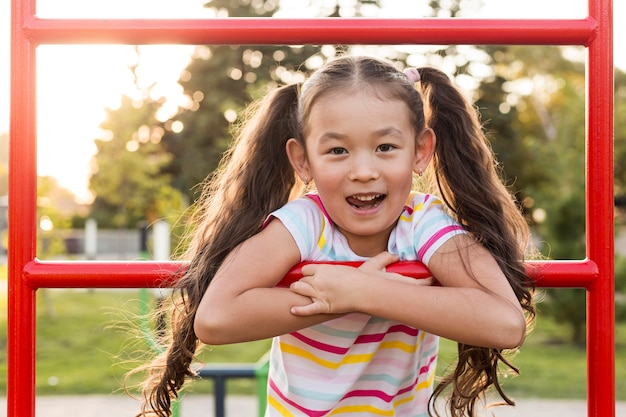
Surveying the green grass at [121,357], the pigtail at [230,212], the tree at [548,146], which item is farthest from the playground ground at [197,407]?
the pigtail at [230,212]

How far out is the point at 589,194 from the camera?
128 cm

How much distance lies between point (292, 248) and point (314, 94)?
246 millimetres

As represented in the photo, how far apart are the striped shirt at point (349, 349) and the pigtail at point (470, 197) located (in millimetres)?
52

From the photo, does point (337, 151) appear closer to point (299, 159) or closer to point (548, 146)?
point (299, 159)

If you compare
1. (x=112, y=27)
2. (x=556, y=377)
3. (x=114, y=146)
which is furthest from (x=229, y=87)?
(x=112, y=27)

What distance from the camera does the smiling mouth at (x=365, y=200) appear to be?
124 cm

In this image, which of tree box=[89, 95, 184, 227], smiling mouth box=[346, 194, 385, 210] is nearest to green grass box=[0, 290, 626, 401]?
smiling mouth box=[346, 194, 385, 210]

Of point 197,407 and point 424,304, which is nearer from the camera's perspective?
point 424,304

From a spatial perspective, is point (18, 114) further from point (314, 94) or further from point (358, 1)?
point (358, 1)

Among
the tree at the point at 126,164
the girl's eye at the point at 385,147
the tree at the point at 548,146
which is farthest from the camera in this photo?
the tree at the point at 126,164

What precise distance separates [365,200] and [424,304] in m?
0.20

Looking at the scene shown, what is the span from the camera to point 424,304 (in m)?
1.13

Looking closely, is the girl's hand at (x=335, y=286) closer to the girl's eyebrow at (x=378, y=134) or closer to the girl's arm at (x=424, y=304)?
the girl's arm at (x=424, y=304)

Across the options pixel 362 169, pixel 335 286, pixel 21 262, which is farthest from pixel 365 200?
pixel 21 262
